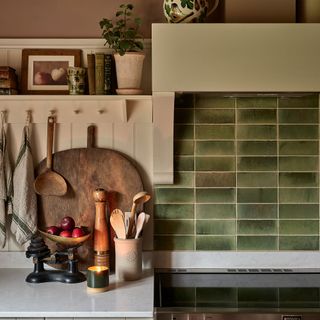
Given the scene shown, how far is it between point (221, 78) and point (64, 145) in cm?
77

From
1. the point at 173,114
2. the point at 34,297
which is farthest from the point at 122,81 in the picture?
A: the point at 34,297

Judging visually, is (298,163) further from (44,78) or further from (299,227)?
(44,78)

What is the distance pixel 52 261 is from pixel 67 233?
0.12 m

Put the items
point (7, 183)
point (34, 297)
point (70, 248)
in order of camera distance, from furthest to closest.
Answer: point (7, 183)
point (70, 248)
point (34, 297)

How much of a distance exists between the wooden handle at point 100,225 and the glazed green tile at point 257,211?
22.6 inches

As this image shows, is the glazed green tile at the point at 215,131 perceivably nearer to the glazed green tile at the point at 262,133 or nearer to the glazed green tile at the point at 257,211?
the glazed green tile at the point at 262,133

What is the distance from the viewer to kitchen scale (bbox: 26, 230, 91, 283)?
2.13m

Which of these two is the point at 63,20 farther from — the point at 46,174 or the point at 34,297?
the point at 34,297

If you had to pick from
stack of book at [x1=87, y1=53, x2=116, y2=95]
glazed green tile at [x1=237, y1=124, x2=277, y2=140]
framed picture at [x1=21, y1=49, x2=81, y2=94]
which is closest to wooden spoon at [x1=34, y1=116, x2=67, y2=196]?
framed picture at [x1=21, y1=49, x2=81, y2=94]

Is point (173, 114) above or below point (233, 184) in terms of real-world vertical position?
above

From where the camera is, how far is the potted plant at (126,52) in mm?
2180

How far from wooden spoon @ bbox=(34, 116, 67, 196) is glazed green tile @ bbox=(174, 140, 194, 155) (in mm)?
497

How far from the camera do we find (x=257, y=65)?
1.99m

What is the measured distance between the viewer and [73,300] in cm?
192
